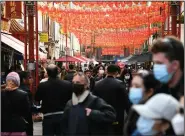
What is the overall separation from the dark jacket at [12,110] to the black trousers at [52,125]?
0.74 m

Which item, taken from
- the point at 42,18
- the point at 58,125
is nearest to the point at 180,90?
the point at 58,125

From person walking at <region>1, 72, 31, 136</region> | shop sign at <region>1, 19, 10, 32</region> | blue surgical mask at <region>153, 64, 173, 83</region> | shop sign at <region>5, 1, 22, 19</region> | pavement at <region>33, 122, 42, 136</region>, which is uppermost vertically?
shop sign at <region>5, 1, 22, 19</region>

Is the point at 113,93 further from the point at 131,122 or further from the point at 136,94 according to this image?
the point at 136,94

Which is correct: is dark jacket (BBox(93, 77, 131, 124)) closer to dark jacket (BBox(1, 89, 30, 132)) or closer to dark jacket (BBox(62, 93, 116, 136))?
dark jacket (BBox(1, 89, 30, 132))

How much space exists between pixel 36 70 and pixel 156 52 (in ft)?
41.8

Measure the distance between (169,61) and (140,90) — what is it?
0.57 meters

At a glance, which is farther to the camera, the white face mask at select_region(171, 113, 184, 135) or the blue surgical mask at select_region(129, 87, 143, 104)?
the blue surgical mask at select_region(129, 87, 143, 104)

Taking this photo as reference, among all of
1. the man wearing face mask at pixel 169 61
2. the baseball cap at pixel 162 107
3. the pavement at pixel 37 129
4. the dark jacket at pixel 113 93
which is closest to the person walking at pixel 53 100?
the dark jacket at pixel 113 93

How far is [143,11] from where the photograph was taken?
74.8 feet

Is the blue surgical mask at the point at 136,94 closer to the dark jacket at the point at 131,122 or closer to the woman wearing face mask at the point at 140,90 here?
the woman wearing face mask at the point at 140,90

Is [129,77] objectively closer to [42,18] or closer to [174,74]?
[174,74]

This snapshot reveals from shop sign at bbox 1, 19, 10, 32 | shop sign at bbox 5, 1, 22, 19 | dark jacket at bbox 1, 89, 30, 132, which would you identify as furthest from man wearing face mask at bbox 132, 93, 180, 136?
shop sign at bbox 1, 19, 10, 32

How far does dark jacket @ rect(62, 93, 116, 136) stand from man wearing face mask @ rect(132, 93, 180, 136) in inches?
101

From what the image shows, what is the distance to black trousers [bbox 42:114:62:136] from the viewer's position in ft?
27.7
